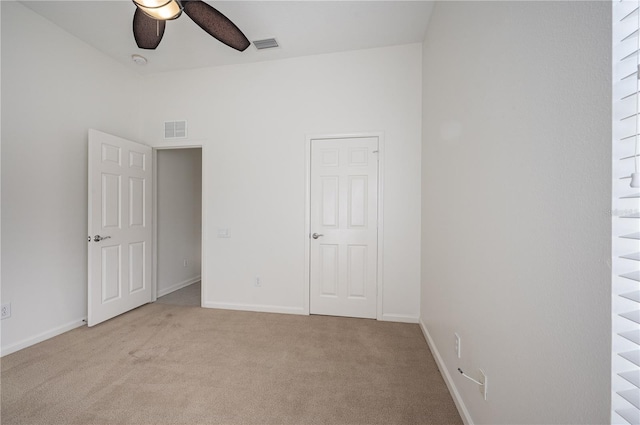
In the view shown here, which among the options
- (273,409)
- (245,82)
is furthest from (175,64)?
(273,409)

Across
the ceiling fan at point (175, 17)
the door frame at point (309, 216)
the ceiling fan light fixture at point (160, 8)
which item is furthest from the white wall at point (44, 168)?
the door frame at point (309, 216)

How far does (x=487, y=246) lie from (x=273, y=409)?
1555 millimetres

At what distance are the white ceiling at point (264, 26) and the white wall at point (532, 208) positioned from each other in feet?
3.24

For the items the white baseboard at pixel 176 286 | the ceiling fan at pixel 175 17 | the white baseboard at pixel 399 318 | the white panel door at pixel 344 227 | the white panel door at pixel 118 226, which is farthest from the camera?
the white baseboard at pixel 176 286

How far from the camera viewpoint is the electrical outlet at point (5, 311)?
2.21m

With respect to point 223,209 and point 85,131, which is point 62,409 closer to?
point 223,209

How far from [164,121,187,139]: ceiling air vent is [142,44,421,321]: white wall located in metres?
0.09

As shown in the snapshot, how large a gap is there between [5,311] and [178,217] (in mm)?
2178

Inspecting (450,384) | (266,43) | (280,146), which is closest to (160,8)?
(266,43)

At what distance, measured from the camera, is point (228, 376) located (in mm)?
1940

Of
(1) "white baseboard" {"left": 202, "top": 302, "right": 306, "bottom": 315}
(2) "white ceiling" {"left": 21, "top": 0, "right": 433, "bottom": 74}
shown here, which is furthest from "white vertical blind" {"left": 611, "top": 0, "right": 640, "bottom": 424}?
(1) "white baseboard" {"left": 202, "top": 302, "right": 306, "bottom": 315}

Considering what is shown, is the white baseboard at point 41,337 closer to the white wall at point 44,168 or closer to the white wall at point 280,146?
the white wall at point 44,168

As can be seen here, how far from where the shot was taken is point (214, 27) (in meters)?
1.90

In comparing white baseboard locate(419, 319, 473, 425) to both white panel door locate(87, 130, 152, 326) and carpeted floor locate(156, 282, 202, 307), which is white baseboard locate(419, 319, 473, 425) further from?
white panel door locate(87, 130, 152, 326)
